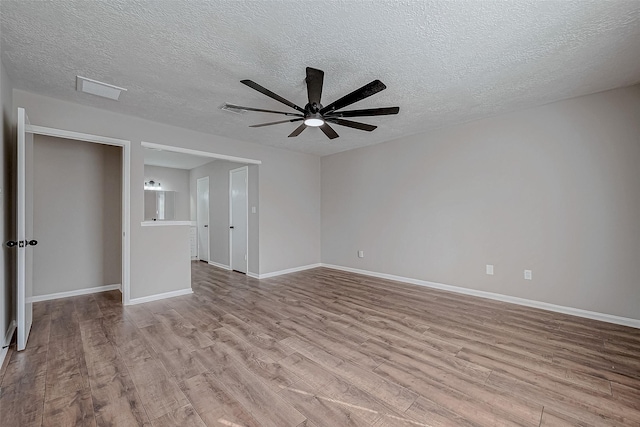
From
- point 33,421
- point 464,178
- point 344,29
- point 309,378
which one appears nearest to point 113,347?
point 33,421

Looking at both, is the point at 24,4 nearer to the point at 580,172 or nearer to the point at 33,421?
the point at 33,421

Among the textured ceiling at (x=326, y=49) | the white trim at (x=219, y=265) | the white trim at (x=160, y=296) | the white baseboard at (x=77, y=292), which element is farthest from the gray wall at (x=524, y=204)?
the white baseboard at (x=77, y=292)

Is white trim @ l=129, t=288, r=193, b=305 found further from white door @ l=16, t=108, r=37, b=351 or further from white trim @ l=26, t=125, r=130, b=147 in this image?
white trim @ l=26, t=125, r=130, b=147

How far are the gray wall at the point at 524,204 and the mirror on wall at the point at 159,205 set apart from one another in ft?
15.0

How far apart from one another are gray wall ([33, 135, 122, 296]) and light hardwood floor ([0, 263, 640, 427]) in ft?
2.48

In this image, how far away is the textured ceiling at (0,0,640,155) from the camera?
5.96 ft

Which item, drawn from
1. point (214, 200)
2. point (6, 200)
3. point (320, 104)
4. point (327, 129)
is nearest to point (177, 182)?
point (214, 200)

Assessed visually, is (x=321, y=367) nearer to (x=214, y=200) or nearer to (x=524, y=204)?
(x=524, y=204)

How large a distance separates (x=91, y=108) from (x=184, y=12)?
2.46 m

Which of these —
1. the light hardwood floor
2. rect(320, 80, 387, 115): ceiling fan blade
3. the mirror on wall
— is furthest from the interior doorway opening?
rect(320, 80, 387, 115): ceiling fan blade

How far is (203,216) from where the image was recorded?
705 centimetres

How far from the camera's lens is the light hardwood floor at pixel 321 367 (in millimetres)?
1676

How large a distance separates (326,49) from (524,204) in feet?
10.4

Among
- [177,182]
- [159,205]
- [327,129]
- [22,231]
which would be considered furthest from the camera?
[177,182]
